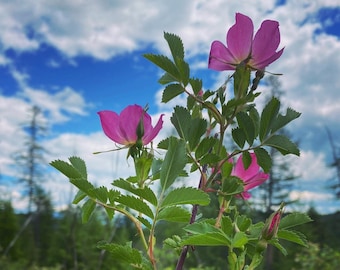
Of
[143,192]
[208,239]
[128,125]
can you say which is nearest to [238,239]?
[208,239]

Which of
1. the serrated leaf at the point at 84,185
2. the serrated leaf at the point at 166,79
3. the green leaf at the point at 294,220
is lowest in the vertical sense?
the green leaf at the point at 294,220

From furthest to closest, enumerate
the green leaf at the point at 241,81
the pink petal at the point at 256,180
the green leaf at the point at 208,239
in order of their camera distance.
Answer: the pink petal at the point at 256,180
the green leaf at the point at 241,81
the green leaf at the point at 208,239

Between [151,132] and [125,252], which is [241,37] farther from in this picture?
[125,252]

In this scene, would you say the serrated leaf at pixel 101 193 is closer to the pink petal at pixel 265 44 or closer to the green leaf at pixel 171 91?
the green leaf at pixel 171 91

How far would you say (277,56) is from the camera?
0.74 metres

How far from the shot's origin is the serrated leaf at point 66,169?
0.75 m

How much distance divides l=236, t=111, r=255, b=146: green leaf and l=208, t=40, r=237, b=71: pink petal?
9cm

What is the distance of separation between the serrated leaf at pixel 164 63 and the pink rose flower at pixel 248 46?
62 mm

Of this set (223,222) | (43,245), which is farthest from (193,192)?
(43,245)

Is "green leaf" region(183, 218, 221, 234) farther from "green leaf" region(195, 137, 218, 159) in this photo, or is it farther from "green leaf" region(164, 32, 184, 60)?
"green leaf" region(164, 32, 184, 60)

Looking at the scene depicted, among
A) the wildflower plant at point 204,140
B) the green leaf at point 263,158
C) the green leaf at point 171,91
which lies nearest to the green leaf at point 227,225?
the wildflower plant at point 204,140

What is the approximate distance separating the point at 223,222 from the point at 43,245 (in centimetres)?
2649

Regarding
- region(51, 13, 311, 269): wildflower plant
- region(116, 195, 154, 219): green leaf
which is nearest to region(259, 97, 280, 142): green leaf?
region(51, 13, 311, 269): wildflower plant

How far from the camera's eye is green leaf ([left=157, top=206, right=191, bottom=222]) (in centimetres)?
67
